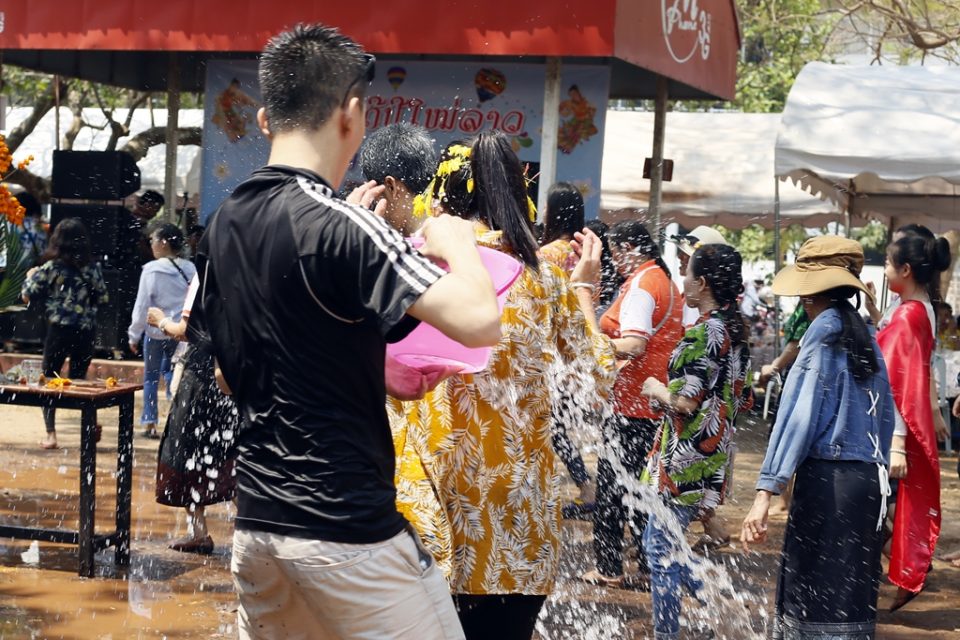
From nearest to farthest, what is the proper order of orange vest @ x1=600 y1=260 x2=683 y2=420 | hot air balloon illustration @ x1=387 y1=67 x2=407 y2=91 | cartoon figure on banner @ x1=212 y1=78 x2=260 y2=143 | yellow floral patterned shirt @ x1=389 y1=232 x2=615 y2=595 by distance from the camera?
yellow floral patterned shirt @ x1=389 y1=232 x2=615 y2=595 < orange vest @ x1=600 y1=260 x2=683 y2=420 < hot air balloon illustration @ x1=387 y1=67 x2=407 y2=91 < cartoon figure on banner @ x1=212 y1=78 x2=260 y2=143

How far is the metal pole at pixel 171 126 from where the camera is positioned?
13.5 metres

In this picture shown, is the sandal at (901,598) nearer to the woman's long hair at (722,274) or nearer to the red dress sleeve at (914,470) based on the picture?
the red dress sleeve at (914,470)

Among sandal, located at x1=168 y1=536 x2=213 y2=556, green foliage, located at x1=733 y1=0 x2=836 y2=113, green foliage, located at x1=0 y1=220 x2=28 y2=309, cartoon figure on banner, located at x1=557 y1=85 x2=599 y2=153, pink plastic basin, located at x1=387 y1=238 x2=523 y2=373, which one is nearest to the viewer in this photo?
pink plastic basin, located at x1=387 y1=238 x2=523 y2=373

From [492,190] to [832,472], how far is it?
176 cm

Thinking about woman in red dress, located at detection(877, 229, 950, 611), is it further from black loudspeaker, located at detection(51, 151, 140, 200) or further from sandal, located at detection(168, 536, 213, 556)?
black loudspeaker, located at detection(51, 151, 140, 200)

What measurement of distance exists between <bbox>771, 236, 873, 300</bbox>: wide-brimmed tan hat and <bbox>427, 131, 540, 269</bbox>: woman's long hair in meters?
1.33

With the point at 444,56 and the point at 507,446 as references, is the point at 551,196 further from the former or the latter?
the point at 444,56

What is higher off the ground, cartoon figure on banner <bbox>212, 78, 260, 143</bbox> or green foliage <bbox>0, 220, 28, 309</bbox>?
cartoon figure on banner <bbox>212, 78, 260, 143</bbox>

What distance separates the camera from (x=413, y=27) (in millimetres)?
10656

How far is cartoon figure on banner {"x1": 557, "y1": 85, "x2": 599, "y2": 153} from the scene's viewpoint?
37.5ft

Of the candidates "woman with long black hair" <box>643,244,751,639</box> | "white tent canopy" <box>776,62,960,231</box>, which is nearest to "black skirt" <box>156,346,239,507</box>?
"woman with long black hair" <box>643,244,751,639</box>

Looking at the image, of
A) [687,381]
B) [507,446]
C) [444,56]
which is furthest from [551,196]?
[444,56]

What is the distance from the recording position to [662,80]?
523 inches

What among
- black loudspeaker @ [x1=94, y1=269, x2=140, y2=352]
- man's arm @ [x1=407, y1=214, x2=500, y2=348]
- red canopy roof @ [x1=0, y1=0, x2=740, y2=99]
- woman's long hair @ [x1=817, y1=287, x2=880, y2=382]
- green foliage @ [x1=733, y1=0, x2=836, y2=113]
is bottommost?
black loudspeaker @ [x1=94, y1=269, x2=140, y2=352]
